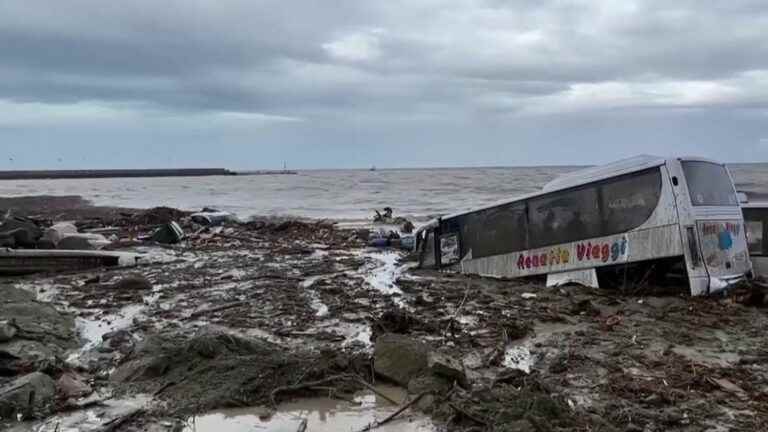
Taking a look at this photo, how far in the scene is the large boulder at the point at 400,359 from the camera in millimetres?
6008

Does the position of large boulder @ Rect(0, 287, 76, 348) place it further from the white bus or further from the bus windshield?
the bus windshield

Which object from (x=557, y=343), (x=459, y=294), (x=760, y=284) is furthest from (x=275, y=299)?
(x=760, y=284)

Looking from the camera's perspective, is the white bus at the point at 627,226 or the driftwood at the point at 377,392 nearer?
the driftwood at the point at 377,392

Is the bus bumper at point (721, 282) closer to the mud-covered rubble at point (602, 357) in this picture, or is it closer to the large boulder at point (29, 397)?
the mud-covered rubble at point (602, 357)

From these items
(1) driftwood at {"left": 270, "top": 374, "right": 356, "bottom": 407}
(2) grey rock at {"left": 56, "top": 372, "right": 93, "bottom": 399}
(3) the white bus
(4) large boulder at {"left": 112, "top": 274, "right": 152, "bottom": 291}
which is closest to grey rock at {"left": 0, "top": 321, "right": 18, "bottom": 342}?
(2) grey rock at {"left": 56, "top": 372, "right": 93, "bottom": 399}

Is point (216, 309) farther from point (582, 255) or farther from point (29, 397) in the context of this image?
point (582, 255)

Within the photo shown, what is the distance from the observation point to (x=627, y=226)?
10.1 meters

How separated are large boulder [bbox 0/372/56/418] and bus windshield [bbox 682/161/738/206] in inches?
351

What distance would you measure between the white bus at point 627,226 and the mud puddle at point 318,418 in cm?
585

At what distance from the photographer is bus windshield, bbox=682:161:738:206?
31.4 feet

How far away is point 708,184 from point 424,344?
615 cm

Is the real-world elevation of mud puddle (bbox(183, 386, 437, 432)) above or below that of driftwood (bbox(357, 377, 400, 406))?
below

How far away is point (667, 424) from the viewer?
5.01 metres

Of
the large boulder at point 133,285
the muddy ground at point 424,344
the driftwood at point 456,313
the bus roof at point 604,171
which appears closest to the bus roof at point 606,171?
the bus roof at point 604,171
